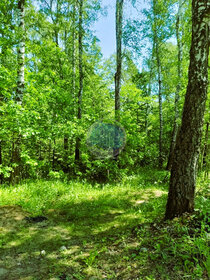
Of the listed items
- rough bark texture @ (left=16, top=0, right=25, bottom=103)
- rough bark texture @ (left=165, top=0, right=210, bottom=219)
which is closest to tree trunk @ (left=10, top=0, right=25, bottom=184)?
rough bark texture @ (left=16, top=0, right=25, bottom=103)

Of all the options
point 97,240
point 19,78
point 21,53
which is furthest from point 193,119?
point 21,53

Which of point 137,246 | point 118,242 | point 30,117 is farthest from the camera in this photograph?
point 30,117

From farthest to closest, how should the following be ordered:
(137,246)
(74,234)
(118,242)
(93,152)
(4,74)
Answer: (93,152) < (4,74) < (74,234) < (118,242) < (137,246)

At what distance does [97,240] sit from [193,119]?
3.25 metres

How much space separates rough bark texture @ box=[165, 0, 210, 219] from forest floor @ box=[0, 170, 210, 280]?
414 millimetres

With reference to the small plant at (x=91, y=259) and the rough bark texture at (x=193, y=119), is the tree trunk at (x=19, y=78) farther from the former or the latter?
the rough bark texture at (x=193, y=119)

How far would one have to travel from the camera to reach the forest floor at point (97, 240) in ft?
8.36

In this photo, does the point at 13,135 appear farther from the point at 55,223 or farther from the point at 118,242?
the point at 118,242

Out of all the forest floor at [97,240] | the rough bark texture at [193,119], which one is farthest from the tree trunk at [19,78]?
the rough bark texture at [193,119]

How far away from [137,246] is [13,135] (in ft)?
19.1

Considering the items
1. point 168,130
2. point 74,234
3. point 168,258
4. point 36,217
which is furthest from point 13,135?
point 168,130

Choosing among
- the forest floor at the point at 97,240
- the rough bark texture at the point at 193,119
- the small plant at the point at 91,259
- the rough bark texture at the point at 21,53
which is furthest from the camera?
the rough bark texture at the point at 21,53

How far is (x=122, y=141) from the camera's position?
31.2 feet

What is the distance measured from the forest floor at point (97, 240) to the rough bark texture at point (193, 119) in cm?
41
